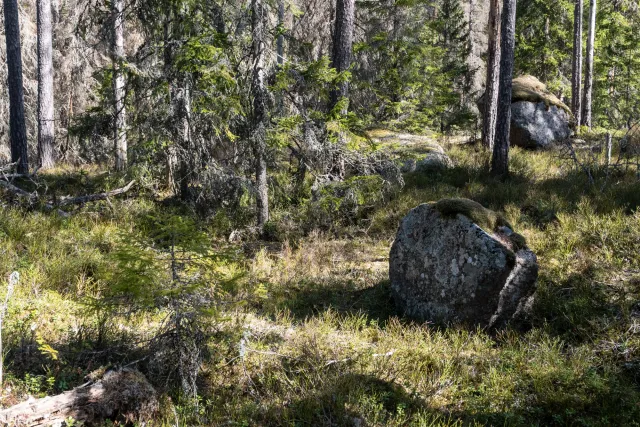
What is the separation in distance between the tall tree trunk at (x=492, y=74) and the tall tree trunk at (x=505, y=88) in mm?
3276

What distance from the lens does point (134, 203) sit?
9.97m

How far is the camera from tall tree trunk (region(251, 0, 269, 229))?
837cm

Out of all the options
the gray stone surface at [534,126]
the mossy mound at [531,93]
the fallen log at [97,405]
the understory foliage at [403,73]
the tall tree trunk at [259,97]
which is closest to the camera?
the fallen log at [97,405]

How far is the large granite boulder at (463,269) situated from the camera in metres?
6.03

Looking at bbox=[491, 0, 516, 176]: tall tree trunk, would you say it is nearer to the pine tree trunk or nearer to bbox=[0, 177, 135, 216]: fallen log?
the pine tree trunk

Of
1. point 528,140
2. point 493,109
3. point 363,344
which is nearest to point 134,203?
point 363,344

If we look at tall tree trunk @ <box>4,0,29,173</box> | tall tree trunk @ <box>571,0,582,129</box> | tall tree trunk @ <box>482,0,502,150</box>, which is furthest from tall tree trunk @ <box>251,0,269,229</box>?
tall tree trunk @ <box>571,0,582,129</box>

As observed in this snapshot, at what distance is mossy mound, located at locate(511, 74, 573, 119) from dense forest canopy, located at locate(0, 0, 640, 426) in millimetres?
2315

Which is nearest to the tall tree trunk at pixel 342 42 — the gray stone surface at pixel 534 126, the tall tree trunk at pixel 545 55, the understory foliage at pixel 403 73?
the understory foliage at pixel 403 73

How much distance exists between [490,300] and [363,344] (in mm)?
1920

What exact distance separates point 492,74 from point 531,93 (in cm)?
219

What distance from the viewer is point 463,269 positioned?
6.14 meters

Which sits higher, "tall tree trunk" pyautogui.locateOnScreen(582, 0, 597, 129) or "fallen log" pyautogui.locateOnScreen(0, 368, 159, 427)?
"tall tree trunk" pyautogui.locateOnScreen(582, 0, 597, 129)

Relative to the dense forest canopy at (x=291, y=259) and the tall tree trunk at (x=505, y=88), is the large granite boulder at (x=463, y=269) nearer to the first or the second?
the dense forest canopy at (x=291, y=259)
